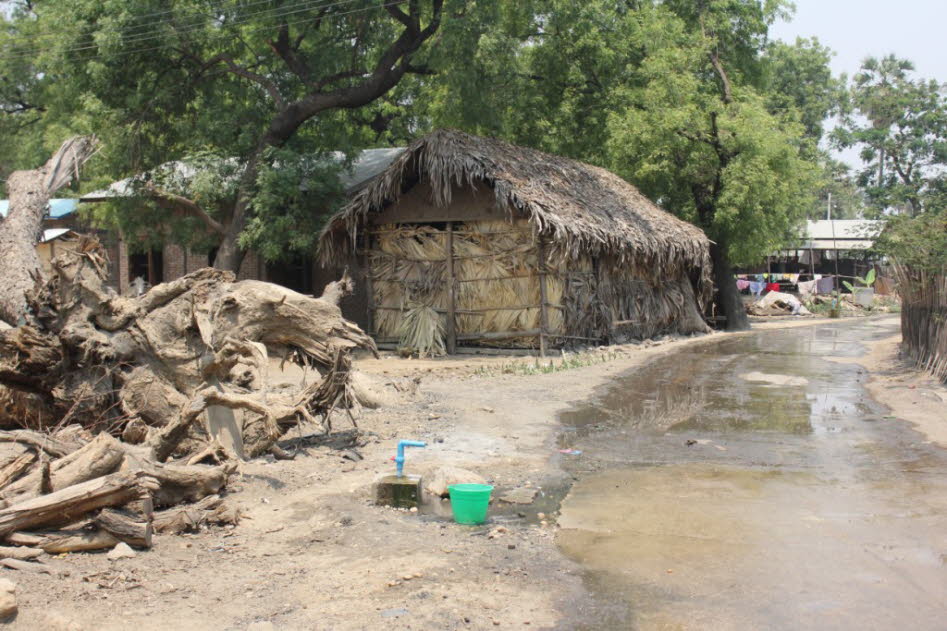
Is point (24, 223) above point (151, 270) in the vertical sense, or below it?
below

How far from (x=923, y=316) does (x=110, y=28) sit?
14.7 m

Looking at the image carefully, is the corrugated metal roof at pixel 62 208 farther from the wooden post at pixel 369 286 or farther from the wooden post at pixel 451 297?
the wooden post at pixel 451 297

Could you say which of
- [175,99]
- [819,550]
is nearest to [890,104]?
[175,99]

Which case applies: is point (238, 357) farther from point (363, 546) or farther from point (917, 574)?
point (917, 574)

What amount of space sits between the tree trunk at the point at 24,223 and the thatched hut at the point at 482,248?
751cm

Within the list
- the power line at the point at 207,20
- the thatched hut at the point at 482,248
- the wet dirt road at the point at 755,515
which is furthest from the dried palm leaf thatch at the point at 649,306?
the power line at the point at 207,20

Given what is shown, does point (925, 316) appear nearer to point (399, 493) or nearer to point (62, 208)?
point (399, 493)

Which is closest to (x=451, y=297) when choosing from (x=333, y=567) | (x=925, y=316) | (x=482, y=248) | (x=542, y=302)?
(x=482, y=248)

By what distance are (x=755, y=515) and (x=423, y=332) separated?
1055cm

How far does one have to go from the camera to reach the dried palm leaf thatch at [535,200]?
14.4 meters

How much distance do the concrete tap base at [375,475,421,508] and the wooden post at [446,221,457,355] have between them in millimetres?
9884

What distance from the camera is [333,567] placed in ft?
15.2

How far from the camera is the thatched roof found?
47.1 ft

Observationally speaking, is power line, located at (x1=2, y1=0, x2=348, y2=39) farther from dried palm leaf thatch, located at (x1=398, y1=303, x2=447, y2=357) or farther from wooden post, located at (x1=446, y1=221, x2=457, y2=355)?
dried palm leaf thatch, located at (x1=398, y1=303, x2=447, y2=357)
